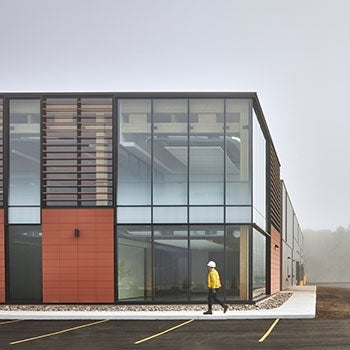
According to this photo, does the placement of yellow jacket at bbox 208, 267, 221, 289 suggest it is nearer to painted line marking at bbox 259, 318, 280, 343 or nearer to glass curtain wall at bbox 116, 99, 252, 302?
painted line marking at bbox 259, 318, 280, 343

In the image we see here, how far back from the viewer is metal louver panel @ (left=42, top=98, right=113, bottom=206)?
1056 inches

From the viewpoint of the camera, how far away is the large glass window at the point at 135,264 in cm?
2662

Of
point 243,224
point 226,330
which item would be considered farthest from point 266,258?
point 226,330

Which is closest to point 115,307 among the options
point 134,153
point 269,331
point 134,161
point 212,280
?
point 212,280

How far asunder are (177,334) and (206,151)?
410 inches

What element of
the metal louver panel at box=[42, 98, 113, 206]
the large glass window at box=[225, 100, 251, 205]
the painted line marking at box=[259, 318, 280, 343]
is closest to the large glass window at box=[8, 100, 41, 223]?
the metal louver panel at box=[42, 98, 113, 206]

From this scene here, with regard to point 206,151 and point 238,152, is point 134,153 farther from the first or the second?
point 238,152

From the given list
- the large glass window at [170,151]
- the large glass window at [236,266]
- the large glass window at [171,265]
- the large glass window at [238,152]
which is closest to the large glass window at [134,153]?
the large glass window at [170,151]

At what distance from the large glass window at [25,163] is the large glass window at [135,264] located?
11.6 ft

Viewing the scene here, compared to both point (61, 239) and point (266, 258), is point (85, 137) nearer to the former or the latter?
point (61, 239)

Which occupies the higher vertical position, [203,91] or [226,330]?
[203,91]

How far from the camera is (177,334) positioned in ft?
58.7

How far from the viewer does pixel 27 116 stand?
27266 millimetres

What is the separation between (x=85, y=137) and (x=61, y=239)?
3980 mm
